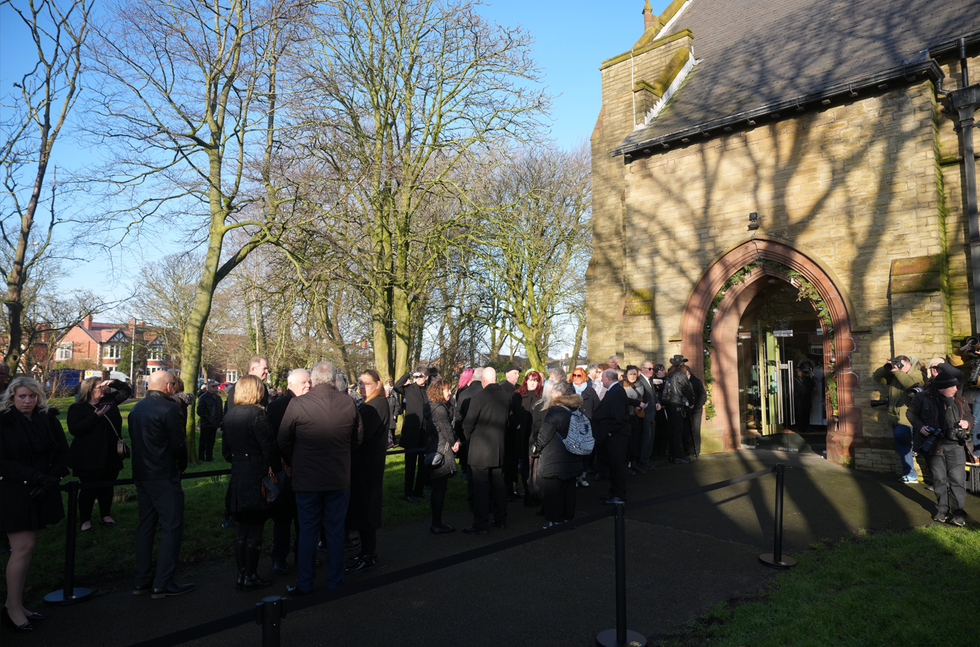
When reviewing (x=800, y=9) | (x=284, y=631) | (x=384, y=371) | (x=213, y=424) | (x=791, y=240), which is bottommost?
(x=284, y=631)

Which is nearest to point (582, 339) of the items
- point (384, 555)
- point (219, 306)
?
point (219, 306)

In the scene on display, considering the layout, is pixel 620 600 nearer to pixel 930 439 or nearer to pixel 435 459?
pixel 435 459

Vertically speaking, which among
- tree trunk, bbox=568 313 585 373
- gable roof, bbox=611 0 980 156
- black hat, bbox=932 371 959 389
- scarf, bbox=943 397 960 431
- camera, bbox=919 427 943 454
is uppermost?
gable roof, bbox=611 0 980 156

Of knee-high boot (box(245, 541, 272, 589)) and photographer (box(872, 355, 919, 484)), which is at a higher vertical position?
photographer (box(872, 355, 919, 484))

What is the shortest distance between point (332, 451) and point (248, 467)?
2.36 ft

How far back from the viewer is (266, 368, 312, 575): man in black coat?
5.30 metres

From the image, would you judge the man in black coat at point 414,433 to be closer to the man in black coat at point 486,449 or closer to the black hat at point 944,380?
the man in black coat at point 486,449

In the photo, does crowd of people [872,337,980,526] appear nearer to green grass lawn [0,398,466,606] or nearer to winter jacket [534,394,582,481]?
winter jacket [534,394,582,481]

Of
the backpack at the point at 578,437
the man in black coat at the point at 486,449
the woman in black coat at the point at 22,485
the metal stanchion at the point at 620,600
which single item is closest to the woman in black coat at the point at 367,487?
the man in black coat at the point at 486,449

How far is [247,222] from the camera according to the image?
38.4 ft

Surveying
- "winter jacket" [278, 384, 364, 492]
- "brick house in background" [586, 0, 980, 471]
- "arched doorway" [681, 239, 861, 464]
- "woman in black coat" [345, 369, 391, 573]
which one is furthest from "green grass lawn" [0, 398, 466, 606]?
"brick house in background" [586, 0, 980, 471]

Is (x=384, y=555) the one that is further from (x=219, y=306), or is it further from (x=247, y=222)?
(x=219, y=306)

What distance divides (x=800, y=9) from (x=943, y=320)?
9630 mm

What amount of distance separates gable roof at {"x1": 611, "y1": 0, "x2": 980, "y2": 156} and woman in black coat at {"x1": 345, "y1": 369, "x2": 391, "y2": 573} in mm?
10003
